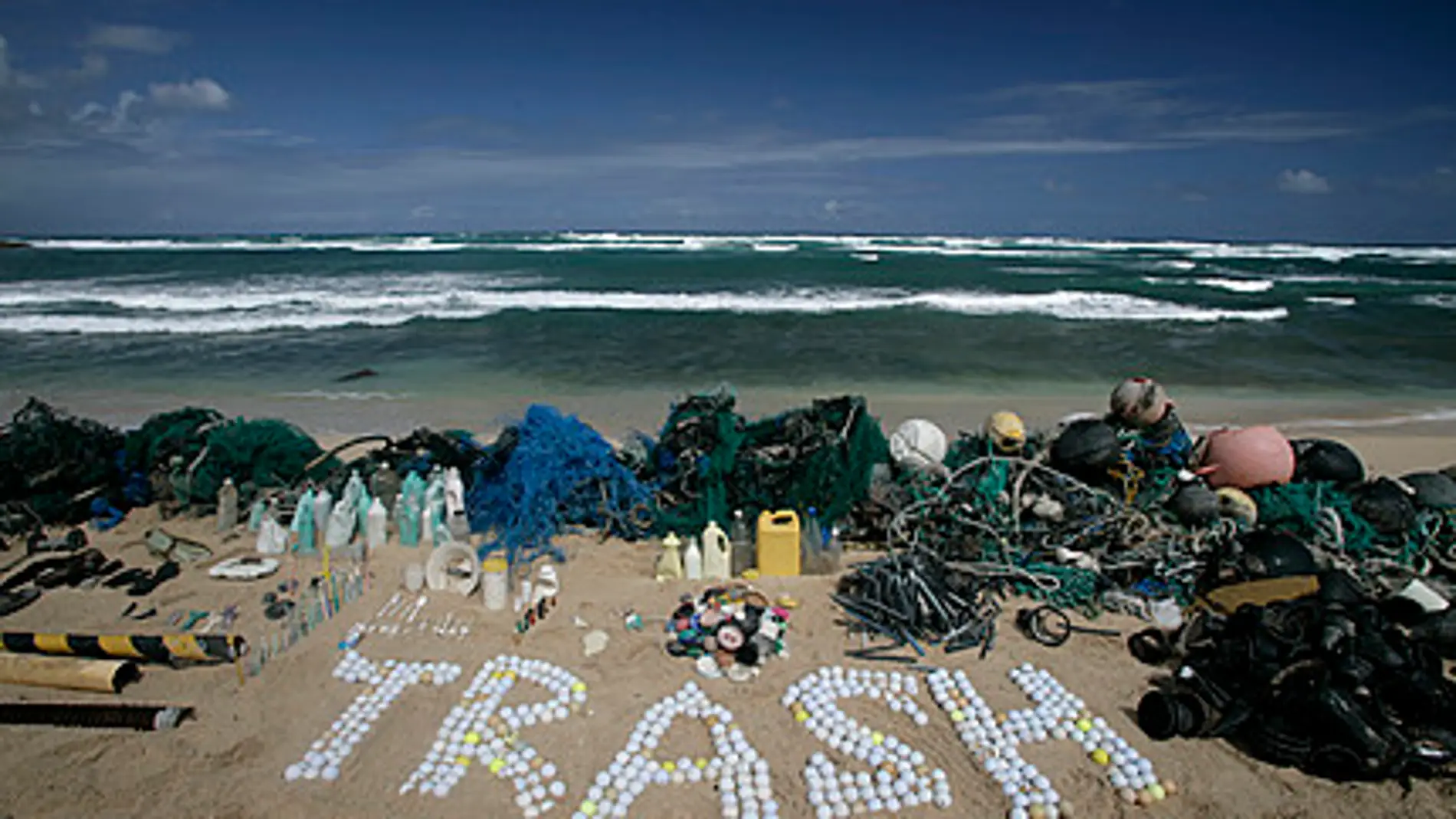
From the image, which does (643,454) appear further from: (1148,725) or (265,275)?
(265,275)

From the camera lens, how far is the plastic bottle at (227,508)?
240 inches

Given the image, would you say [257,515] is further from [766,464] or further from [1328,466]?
[1328,466]

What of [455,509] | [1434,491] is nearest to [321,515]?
[455,509]

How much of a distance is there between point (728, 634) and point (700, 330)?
48.9 feet

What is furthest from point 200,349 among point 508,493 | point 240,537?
point 508,493

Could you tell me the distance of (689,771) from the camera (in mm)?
3555

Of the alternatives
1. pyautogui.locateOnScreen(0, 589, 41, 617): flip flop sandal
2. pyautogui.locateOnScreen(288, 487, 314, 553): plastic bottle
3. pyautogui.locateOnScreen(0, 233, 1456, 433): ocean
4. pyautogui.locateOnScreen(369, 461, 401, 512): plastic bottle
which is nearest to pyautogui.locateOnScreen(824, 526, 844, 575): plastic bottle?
pyautogui.locateOnScreen(369, 461, 401, 512): plastic bottle

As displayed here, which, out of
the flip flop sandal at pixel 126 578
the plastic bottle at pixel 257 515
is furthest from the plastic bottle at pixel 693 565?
the flip flop sandal at pixel 126 578

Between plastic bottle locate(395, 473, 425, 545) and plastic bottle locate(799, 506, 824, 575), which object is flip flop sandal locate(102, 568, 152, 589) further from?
plastic bottle locate(799, 506, 824, 575)

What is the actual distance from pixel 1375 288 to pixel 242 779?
42.3 meters

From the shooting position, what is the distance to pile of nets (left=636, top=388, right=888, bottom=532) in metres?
5.95

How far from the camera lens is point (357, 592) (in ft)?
16.7

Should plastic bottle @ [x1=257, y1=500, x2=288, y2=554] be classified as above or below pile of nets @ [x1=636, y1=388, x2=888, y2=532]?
below

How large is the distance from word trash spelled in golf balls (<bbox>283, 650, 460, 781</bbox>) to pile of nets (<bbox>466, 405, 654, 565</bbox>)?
5.39ft
